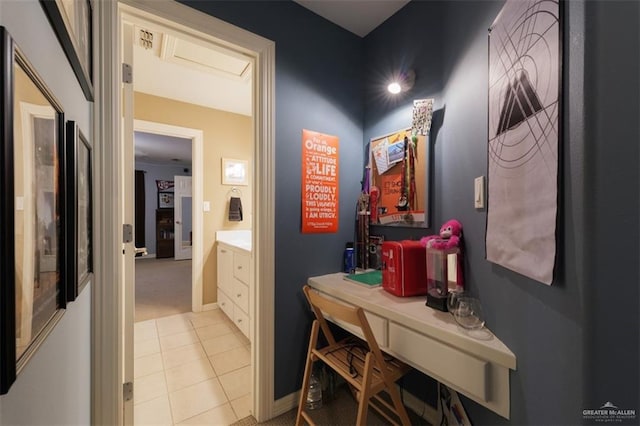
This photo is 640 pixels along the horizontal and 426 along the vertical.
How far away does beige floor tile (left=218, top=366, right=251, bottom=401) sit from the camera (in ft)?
5.79

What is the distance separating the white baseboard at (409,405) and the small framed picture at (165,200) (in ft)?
22.4

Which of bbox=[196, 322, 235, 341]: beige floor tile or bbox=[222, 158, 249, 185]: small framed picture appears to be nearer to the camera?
bbox=[196, 322, 235, 341]: beige floor tile

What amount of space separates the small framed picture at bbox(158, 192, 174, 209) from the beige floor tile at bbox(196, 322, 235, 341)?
17.5 ft

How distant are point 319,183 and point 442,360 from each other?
118 cm

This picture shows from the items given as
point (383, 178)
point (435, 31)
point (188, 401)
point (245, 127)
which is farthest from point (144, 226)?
point (435, 31)

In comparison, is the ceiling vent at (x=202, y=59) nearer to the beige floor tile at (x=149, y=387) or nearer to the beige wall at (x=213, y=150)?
the beige wall at (x=213, y=150)

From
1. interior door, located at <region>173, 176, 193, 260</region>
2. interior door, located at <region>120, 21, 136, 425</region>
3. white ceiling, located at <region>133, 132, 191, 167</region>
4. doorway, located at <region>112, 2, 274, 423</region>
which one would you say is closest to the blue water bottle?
doorway, located at <region>112, 2, 274, 423</region>

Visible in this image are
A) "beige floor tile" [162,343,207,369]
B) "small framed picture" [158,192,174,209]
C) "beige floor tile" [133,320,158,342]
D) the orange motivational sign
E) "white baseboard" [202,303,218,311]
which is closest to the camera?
the orange motivational sign

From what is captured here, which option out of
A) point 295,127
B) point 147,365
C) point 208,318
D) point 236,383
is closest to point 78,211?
point 295,127

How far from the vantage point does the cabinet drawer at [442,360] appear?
0.86 metres

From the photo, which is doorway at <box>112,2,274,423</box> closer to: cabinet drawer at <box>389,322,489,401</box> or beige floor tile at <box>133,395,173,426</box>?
beige floor tile at <box>133,395,173,426</box>

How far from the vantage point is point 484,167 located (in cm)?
101

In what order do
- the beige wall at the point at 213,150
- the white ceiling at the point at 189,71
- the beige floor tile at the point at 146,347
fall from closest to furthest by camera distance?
the white ceiling at the point at 189,71 → the beige floor tile at the point at 146,347 → the beige wall at the point at 213,150

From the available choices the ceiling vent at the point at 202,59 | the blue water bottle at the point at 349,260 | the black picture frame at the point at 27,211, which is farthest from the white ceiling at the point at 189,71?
the blue water bottle at the point at 349,260
